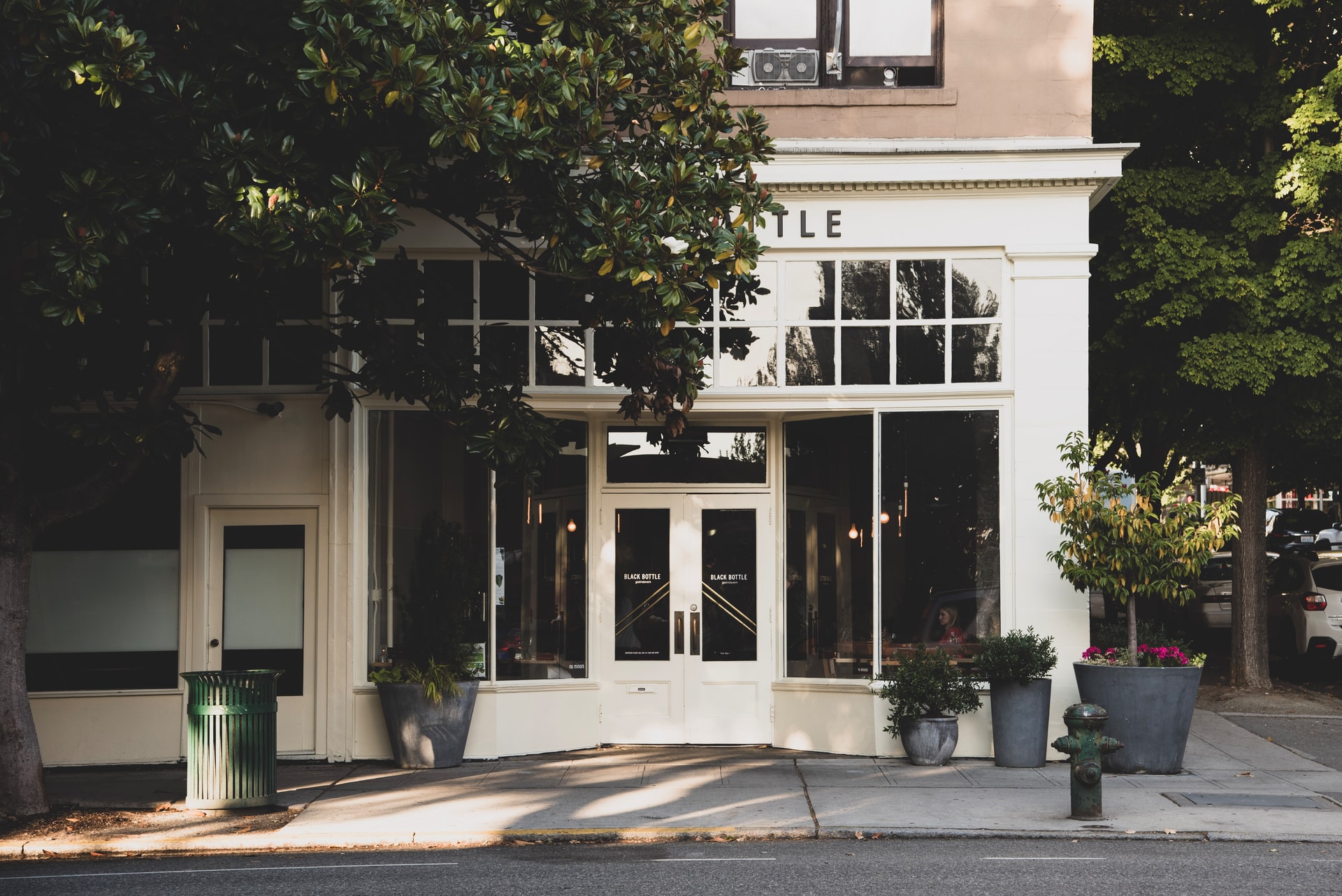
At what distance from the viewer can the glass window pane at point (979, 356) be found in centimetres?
1220

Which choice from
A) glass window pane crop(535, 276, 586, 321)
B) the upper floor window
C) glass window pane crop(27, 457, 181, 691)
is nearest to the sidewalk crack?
glass window pane crop(535, 276, 586, 321)

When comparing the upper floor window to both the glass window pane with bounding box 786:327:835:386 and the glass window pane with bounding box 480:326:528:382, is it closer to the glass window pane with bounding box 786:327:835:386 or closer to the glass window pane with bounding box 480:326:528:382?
the glass window pane with bounding box 786:327:835:386

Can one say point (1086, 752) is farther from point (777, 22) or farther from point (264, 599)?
point (264, 599)

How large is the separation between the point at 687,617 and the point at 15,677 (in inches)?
242

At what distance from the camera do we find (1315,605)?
17.5 meters

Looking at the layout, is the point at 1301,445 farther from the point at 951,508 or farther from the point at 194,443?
the point at 194,443

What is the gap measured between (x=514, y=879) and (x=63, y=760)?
20.7 ft

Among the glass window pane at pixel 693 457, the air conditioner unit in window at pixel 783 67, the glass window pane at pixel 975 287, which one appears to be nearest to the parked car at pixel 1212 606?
the glass window pane at pixel 975 287

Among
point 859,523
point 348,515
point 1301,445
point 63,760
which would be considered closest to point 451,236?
point 348,515

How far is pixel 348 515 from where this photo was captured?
12.2m

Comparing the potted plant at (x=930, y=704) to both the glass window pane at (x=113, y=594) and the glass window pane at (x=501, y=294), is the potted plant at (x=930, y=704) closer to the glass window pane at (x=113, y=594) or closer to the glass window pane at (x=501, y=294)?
the glass window pane at (x=501, y=294)

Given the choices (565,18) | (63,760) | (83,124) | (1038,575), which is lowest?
(63,760)

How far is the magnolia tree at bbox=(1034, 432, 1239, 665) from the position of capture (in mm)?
10992

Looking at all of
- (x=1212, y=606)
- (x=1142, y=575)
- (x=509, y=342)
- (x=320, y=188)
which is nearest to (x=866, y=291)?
(x=509, y=342)
